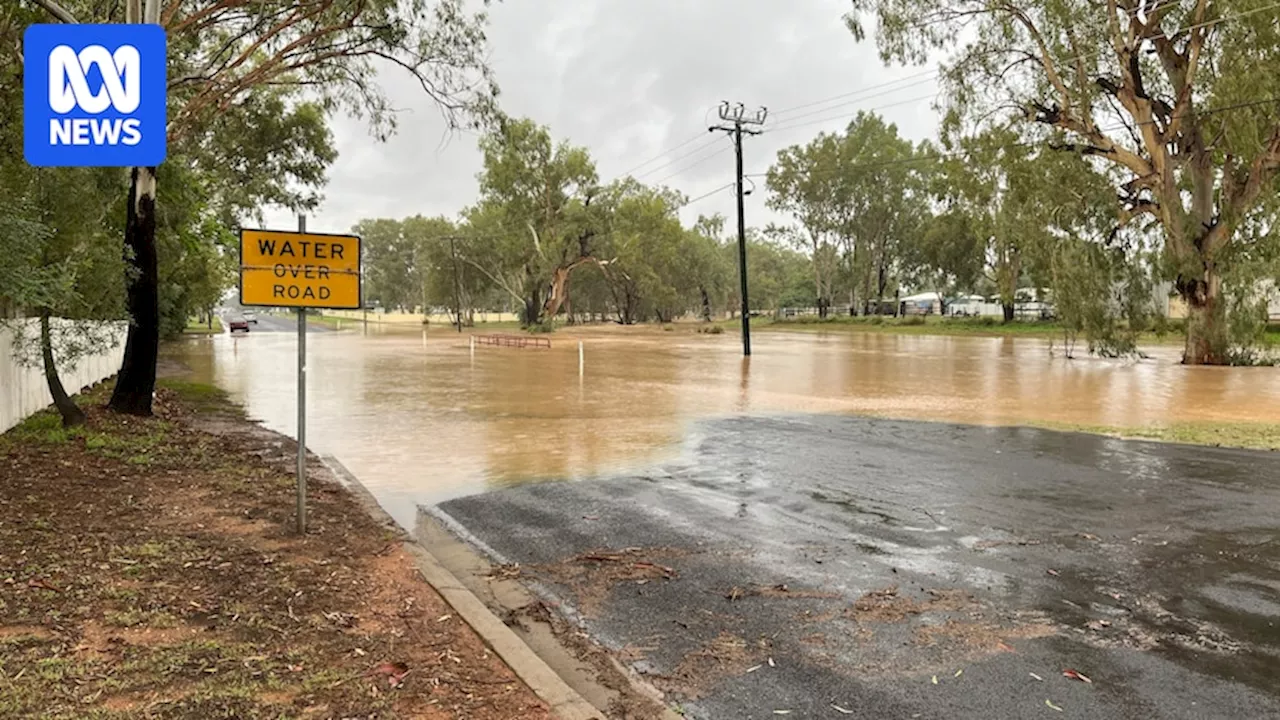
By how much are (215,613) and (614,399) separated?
1287 cm

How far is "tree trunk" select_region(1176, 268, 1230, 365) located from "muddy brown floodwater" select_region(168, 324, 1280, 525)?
0.91 metres

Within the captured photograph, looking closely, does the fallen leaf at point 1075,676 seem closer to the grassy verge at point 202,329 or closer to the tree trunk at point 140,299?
the tree trunk at point 140,299

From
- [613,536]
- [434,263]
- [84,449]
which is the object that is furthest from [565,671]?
[434,263]

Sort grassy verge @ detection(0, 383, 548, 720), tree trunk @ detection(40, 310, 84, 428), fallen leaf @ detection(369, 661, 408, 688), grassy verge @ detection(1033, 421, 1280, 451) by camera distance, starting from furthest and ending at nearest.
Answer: grassy verge @ detection(1033, 421, 1280, 451) < tree trunk @ detection(40, 310, 84, 428) < fallen leaf @ detection(369, 661, 408, 688) < grassy verge @ detection(0, 383, 548, 720)

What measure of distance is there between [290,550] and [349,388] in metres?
14.6

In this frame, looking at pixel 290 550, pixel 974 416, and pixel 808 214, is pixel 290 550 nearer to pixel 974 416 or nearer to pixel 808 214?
pixel 974 416

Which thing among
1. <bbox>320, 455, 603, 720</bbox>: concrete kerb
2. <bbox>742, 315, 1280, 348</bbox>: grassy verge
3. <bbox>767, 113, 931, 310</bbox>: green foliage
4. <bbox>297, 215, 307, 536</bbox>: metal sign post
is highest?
<bbox>767, 113, 931, 310</bbox>: green foliage

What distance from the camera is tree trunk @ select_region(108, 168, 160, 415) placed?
Answer: 11422mm

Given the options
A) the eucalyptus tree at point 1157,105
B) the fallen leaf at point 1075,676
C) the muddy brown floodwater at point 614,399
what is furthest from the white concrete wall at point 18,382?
the eucalyptus tree at point 1157,105

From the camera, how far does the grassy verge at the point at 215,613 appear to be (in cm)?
330

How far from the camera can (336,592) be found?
4.68 metres

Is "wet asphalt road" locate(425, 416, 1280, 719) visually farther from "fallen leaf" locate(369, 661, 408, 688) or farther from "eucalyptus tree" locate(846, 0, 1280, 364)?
"eucalyptus tree" locate(846, 0, 1280, 364)

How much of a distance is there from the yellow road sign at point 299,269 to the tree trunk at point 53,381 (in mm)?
5990

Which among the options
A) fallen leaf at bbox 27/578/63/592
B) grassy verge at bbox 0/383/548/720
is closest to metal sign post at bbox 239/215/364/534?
grassy verge at bbox 0/383/548/720
